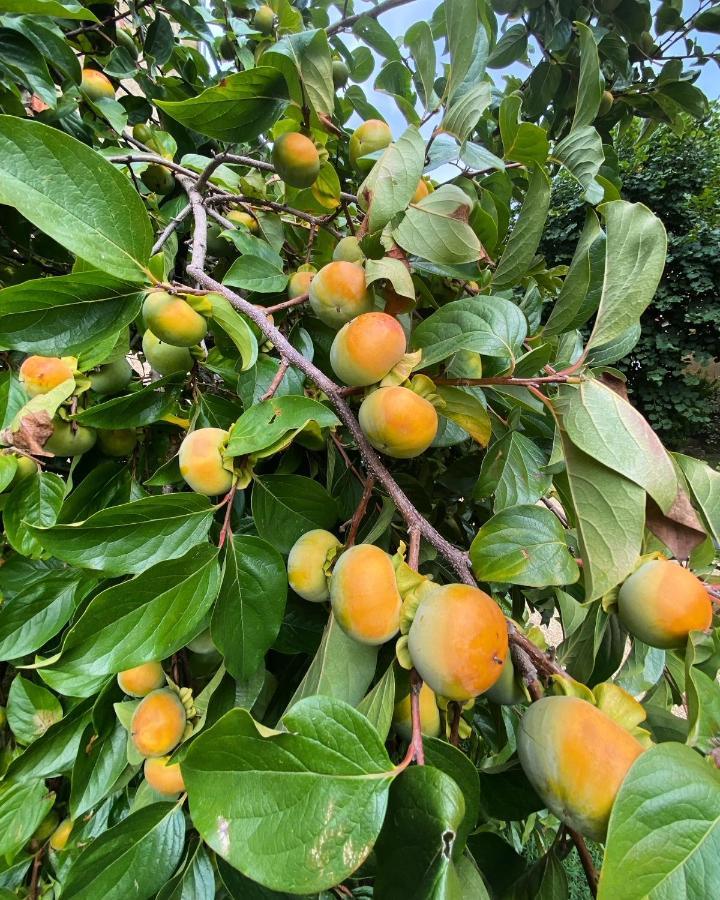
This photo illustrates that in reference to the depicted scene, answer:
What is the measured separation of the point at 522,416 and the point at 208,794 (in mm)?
576

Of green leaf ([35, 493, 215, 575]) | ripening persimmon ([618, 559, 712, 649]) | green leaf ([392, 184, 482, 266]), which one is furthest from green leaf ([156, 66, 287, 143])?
ripening persimmon ([618, 559, 712, 649])

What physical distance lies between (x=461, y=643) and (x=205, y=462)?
1.07 ft

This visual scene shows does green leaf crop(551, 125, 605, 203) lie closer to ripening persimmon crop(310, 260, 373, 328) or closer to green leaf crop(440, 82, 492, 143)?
green leaf crop(440, 82, 492, 143)

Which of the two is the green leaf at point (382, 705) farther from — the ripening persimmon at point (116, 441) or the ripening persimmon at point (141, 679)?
the ripening persimmon at point (116, 441)

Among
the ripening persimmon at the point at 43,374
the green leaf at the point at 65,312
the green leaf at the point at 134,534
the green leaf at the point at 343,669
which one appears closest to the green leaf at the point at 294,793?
the green leaf at the point at 343,669

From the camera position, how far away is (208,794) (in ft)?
1.21

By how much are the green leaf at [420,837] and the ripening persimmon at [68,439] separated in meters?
0.59

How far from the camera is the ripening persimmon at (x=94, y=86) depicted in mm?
1136

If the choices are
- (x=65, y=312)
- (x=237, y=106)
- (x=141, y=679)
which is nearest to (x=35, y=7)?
(x=237, y=106)

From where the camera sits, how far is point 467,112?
736 mm

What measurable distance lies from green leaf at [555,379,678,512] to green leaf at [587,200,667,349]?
7 cm

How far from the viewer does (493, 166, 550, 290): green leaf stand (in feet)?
2.02

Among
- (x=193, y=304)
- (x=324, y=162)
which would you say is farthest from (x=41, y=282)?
(x=324, y=162)

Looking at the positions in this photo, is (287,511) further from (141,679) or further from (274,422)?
(141,679)
